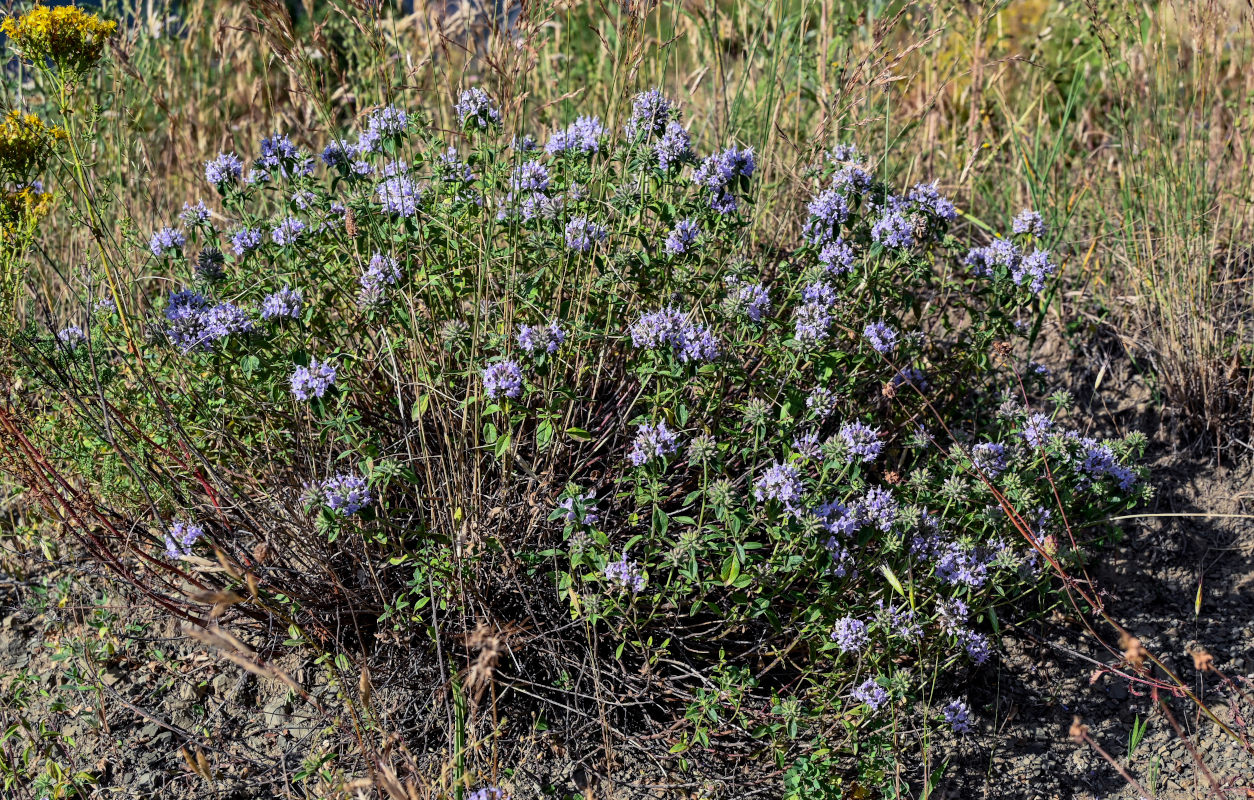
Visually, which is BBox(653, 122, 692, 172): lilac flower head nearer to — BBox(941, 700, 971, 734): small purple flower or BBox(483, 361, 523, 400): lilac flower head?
BBox(483, 361, 523, 400): lilac flower head

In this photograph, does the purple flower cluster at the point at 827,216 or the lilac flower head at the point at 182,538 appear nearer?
the lilac flower head at the point at 182,538

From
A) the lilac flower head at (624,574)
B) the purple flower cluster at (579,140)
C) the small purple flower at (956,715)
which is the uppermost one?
the purple flower cluster at (579,140)

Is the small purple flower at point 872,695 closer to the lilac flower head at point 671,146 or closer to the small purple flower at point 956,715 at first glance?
the small purple flower at point 956,715

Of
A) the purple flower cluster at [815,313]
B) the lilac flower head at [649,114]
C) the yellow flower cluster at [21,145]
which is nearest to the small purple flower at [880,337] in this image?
the purple flower cluster at [815,313]

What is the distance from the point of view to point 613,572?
2342 millimetres

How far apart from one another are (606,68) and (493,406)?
353 cm

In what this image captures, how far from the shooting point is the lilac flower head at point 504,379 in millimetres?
2383

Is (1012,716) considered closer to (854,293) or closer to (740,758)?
(740,758)

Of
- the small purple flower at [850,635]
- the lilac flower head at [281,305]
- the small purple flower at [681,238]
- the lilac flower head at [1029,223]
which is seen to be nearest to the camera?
the small purple flower at [850,635]

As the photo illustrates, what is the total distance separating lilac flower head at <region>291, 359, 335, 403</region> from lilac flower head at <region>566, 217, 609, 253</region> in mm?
779

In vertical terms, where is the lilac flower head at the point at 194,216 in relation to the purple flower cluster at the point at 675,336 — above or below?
above

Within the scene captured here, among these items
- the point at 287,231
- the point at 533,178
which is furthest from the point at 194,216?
the point at 533,178

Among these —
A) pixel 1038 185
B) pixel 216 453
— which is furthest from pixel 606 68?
pixel 216 453

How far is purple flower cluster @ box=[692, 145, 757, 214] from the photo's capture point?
279cm
